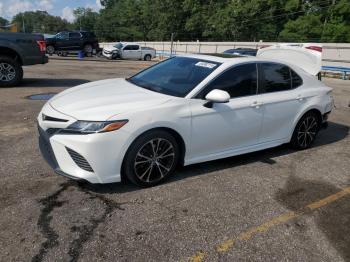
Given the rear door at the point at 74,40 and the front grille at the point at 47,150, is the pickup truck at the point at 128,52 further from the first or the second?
the front grille at the point at 47,150

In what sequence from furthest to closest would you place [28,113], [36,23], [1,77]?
1. [36,23]
2. [1,77]
3. [28,113]

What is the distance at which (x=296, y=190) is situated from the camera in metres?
4.66

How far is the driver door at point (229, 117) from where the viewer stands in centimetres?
459

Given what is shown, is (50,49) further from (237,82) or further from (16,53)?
(237,82)

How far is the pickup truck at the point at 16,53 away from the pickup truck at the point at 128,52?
69.9ft

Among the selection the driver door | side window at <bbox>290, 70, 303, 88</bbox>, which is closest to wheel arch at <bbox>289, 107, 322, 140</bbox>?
side window at <bbox>290, 70, 303, 88</bbox>

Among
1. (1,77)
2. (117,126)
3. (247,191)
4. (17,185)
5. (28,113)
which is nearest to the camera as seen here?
(117,126)

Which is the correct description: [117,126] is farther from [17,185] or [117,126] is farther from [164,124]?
[17,185]

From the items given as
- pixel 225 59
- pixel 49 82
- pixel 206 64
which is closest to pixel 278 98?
pixel 225 59

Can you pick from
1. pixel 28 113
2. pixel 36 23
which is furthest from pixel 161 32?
pixel 36 23

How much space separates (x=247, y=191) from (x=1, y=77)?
332 inches

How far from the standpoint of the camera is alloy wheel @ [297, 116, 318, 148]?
6.04m

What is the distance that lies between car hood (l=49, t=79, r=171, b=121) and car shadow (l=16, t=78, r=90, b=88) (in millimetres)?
6912

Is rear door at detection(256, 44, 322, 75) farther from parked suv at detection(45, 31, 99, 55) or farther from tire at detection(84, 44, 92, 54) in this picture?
tire at detection(84, 44, 92, 54)
